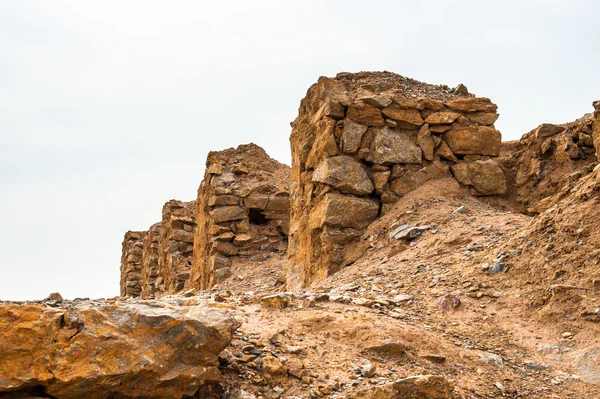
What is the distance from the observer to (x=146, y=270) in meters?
31.9

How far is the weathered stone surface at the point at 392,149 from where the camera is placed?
40.2 feet

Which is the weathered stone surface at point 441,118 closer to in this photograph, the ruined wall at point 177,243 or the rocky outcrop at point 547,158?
the rocky outcrop at point 547,158

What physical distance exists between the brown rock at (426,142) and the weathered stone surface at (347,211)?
1.68 meters

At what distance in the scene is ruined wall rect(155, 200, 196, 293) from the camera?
79.2 ft

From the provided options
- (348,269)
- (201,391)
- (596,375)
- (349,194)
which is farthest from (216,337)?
(349,194)

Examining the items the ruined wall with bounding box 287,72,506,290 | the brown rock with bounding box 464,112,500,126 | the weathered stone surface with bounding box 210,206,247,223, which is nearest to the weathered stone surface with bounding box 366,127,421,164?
the ruined wall with bounding box 287,72,506,290

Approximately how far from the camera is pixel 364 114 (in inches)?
488

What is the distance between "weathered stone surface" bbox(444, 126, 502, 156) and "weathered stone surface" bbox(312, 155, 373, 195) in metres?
2.20

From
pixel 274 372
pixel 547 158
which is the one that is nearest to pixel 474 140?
pixel 547 158

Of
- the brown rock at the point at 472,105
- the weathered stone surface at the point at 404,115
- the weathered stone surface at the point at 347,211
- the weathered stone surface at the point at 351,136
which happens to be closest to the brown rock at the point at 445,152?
the weathered stone surface at the point at 404,115

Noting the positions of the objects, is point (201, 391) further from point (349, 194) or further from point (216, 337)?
point (349, 194)

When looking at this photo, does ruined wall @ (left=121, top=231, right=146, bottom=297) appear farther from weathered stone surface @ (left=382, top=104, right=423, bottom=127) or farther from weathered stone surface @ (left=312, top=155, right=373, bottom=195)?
weathered stone surface @ (left=382, top=104, right=423, bottom=127)

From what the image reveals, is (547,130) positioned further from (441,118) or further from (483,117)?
(441,118)

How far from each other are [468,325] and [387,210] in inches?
214
